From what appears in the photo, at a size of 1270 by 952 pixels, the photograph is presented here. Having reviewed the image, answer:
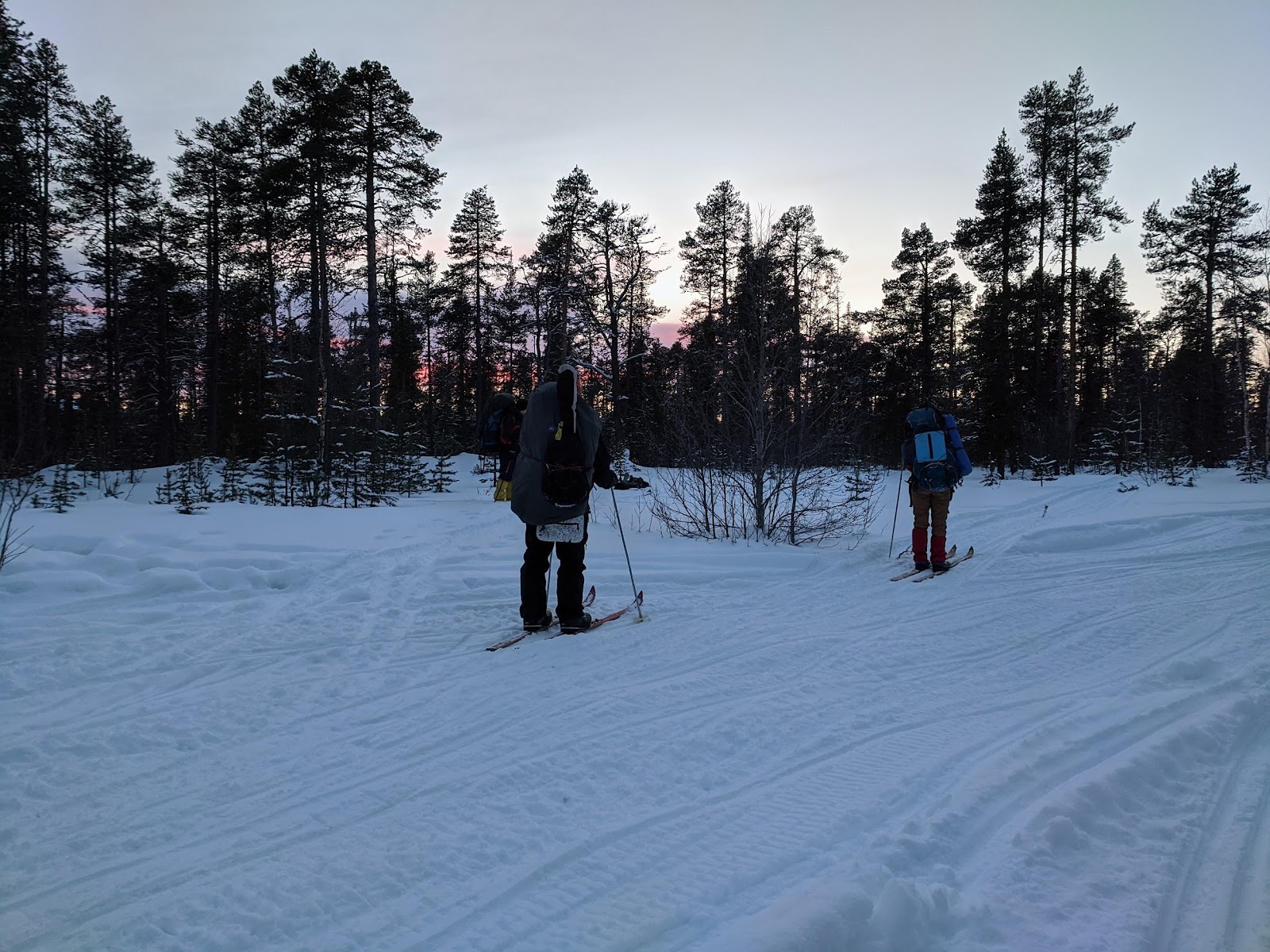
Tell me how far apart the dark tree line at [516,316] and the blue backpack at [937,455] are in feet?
5.33

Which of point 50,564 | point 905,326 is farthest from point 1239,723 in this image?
point 905,326

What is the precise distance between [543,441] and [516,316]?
30952 millimetres

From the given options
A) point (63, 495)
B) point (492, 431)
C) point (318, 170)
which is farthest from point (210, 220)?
point (492, 431)

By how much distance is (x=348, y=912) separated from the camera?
6.30ft

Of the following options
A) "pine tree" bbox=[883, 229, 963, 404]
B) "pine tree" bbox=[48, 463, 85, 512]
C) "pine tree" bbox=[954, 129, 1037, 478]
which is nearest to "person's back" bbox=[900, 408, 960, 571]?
"pine tree" bbox=[48, 463, 85, 512]

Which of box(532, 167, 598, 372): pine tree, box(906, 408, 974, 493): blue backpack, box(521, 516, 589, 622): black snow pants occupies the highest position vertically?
box(532, 167, 598, 372): pine tree

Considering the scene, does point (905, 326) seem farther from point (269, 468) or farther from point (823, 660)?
point (823, 660)

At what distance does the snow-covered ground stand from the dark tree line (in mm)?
5006

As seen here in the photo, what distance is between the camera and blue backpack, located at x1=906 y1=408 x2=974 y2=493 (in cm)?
741

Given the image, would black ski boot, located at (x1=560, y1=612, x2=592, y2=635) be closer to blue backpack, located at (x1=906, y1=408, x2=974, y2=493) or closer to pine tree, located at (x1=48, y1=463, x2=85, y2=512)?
blue backpack, located at (x1=906, y1=408, x2=974, y2=493)

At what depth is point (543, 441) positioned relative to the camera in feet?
16.3

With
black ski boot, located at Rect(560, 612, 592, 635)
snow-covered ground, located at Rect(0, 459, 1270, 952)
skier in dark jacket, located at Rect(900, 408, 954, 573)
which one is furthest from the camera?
skier in dark jacket, located at Rect(900, 408, 954, 573)

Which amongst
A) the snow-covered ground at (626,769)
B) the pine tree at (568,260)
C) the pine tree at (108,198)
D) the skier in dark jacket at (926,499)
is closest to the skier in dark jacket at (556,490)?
the snow-covered ground at (626,769)

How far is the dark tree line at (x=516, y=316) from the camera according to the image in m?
10.1
